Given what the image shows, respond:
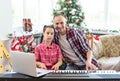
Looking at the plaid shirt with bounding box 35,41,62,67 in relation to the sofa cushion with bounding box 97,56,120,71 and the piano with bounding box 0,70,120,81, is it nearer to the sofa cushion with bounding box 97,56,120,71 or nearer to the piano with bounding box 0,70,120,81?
the piano with bounding box 0,70,120,81

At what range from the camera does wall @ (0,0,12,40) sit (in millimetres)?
3877

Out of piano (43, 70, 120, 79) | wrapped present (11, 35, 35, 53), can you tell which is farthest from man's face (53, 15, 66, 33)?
wrapped present (11, 35, 35, 53)

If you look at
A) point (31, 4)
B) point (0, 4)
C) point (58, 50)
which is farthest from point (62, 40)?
point (31, 4)

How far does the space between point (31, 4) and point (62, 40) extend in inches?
114

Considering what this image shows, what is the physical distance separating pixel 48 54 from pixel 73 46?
314 millimetres

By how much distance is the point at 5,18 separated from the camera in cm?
397

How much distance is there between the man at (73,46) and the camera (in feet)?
8.37

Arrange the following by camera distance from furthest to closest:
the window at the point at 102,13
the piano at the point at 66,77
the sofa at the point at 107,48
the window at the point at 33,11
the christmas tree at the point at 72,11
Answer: the window at the point at 102,13 → the christmas tree at the point at 72,11 → the window at the point at 33,11 → the sofa at the point at 107,48 → the piano at the point at 66,77

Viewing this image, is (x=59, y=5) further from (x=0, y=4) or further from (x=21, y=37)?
(x=0, y=4)

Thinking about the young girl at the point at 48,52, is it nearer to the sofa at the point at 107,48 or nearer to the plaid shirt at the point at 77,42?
the plaid shirt at the point at 77,42

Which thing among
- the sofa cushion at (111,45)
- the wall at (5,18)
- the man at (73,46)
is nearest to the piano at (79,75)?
the man at (73,46)

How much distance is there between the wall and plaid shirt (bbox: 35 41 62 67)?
1.65 metres

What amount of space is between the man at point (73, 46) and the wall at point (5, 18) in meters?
1.64

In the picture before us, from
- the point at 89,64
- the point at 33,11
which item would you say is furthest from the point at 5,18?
the point at 89,64
